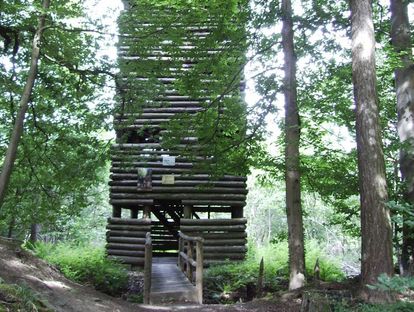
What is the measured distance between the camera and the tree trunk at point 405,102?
26.0 feet

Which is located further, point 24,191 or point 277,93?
point 24,191

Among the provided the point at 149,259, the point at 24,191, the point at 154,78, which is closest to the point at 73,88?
the point at 154,78

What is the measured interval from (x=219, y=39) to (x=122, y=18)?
7.52 ft

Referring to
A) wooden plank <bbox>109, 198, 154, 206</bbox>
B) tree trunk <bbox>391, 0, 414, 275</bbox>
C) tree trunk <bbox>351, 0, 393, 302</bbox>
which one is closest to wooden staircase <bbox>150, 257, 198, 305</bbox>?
wooden plank <bbox>109, 198, 154, 206</bbox>

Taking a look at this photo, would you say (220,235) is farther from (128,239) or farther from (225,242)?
(128,239)

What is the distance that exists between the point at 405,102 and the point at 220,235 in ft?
22.8

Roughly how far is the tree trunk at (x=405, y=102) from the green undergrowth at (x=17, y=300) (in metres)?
6.39

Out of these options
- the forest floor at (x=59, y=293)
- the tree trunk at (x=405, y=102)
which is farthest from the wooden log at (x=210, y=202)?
the tree trunk at (x=405, y=102)

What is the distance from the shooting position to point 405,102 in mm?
8695

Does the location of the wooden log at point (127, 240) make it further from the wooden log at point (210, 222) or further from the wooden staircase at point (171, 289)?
the wooden staircase at point (171, 289)

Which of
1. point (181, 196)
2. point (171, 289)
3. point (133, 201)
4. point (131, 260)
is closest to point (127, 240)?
point (131, 260)

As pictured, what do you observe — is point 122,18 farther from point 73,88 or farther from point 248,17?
→ point 248,17

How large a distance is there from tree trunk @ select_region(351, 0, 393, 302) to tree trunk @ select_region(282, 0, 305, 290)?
6.99 ft

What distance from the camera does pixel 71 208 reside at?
10.4 m
